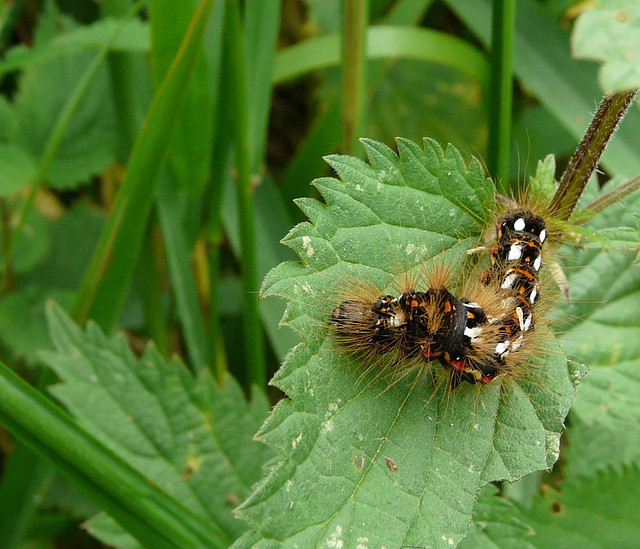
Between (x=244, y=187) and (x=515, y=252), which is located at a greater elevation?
(x=244, y=187)

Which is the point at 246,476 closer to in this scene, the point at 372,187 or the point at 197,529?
the point at 197,529

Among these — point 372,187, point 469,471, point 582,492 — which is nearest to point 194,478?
point 469,471

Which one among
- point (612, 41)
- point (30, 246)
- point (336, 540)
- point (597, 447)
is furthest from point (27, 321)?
point (612, 41)

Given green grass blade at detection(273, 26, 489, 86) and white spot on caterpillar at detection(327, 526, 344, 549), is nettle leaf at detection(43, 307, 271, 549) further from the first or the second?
green grass blade at detection(273, 26, 489, 86)

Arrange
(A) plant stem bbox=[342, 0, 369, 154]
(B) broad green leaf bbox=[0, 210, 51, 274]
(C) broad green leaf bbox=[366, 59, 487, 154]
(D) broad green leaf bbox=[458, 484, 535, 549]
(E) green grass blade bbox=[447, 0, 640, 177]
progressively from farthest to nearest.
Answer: (C) broad green leaf bbox=[366, 59, 487, 154] → (E) green grass blade bbox=[447, 0, 640, 177] → (B) broad green leaf bbox=[0, 210, 51, 274] → (A) plant stem bbox=[342, 0, 369, 154] → (D) broad green leaf bbox=[458, 484, 535, 549]

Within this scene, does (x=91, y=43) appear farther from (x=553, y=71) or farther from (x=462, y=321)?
(x=553, y=71)

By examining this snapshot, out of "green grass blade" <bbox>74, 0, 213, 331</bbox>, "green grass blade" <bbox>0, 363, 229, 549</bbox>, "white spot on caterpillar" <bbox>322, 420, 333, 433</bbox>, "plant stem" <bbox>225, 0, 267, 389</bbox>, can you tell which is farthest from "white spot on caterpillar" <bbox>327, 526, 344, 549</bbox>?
"green grass blade" <bbox>74, 0, 213, 331</bbox>
